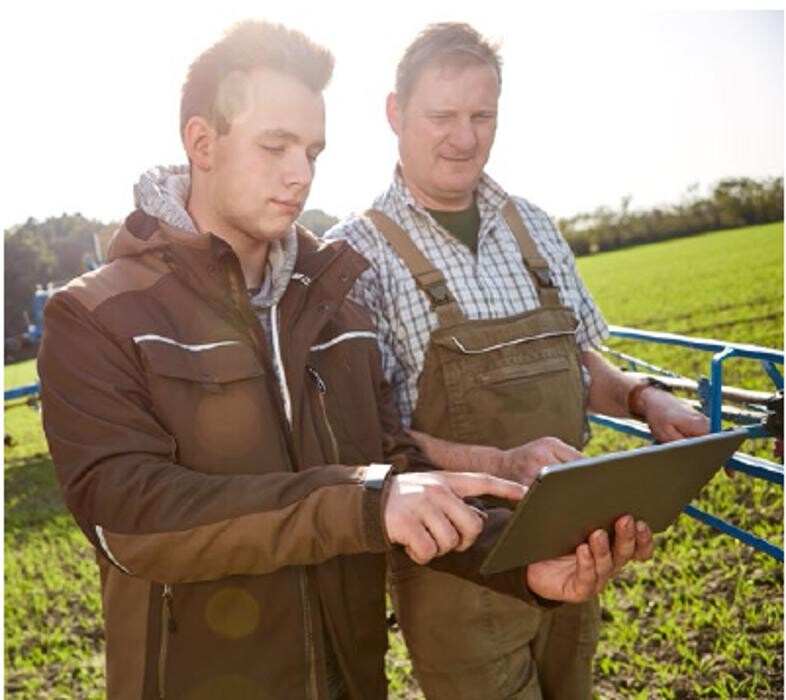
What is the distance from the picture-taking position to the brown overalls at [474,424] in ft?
7.71

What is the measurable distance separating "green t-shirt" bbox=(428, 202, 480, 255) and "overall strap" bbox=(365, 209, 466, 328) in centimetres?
22

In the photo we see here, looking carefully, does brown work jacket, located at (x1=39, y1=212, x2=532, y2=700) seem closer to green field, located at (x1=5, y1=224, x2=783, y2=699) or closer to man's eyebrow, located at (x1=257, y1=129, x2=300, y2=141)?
man's eyebrow, located at (x1=257, y1=129, x2=300, y2=141)

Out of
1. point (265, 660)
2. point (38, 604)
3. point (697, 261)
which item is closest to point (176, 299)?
point (265, 660)

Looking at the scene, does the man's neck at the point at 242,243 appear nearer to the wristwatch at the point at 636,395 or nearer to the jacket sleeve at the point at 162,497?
the jacket sleeve at the point at 162,497

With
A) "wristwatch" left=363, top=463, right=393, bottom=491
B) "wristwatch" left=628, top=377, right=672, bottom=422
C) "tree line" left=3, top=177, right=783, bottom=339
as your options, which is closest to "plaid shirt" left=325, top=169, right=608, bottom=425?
"wristwatch" left=628, top=377, right=672, bottom=422

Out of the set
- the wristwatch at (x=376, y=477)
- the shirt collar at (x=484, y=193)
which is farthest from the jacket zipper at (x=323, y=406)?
the shirt collar at (x=484, y=193)

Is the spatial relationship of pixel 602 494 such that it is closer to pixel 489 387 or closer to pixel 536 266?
pixel 489 387

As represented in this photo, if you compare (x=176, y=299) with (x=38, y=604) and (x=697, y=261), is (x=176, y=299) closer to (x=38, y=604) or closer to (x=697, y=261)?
(x=38, y=604)

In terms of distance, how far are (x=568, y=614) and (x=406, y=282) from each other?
1123mm

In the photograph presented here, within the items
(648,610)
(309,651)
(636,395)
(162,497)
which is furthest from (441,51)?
(648,610)

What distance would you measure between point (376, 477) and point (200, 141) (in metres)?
0.92

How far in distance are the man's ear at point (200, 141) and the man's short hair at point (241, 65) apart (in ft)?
0.06

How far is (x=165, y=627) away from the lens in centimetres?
A: 170

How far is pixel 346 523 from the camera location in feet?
4.83
